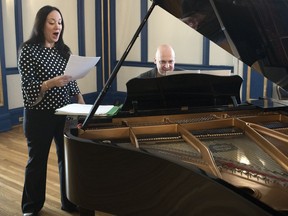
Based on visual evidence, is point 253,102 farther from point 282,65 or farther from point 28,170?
point 28,170

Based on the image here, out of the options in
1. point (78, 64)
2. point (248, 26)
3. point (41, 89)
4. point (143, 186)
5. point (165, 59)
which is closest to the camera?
point (143, 186)

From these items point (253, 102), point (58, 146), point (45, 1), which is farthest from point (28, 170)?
point (45, 1)

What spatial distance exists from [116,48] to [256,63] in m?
4.36

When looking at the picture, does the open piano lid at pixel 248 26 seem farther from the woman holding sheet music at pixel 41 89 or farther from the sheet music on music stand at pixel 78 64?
the woman holding sheet music at pixel 41 89

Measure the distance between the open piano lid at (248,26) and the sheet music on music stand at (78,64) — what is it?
1.83ft

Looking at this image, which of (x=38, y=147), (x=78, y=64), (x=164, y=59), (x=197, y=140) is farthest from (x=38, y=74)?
(x=197, y=140)

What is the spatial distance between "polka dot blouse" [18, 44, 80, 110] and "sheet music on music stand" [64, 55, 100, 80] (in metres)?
0.21

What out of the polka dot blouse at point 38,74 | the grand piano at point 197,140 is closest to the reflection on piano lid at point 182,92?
the grand piano at point 197,140

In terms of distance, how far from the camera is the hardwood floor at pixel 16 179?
2.68m

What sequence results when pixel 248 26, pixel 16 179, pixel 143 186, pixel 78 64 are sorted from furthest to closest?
1. pixel 16 179
2. pixel 78 64
3. pixel 248 26
4. pixel 143 186

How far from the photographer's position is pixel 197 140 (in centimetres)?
179

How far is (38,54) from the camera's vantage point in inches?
92.6

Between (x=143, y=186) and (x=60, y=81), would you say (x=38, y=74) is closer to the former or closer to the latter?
(x=60, y=81)

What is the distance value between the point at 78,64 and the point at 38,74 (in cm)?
34
